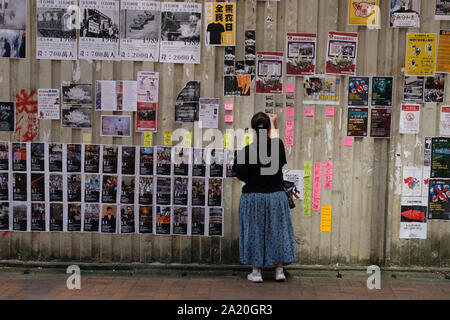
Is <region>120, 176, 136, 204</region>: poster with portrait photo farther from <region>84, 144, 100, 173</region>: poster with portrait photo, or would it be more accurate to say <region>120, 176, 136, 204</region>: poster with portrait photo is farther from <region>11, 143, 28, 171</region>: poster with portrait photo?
<region>11, 143, 28, 171</region>: poster with portrait photo

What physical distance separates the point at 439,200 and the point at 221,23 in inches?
134

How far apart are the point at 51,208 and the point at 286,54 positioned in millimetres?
3427

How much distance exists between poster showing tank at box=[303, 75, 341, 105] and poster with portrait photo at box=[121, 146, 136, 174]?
85.7 inches

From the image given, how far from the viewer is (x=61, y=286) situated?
537cm

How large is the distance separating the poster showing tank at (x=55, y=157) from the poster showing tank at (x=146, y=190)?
102 cm

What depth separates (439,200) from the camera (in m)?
5.98

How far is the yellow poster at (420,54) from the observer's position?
5.84 metres

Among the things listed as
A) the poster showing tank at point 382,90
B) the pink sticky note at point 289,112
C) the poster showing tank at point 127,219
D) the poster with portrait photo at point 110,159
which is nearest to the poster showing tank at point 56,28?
the poster with portrait photo at point 110,159

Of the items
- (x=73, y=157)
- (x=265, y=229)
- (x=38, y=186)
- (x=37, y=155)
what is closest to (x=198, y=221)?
(x=265, y=229)

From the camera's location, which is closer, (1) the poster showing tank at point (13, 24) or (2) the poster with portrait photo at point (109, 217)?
(1) the poster showing tank at point (13, 24)

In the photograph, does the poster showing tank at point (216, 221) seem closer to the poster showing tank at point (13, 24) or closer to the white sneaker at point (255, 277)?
the white sneaker at point (255, 277)

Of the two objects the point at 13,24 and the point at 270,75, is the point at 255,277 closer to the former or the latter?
the point at 270,75

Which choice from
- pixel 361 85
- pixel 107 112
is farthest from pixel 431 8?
pixel 107 112

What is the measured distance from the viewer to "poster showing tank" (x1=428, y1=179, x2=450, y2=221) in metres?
5.97
